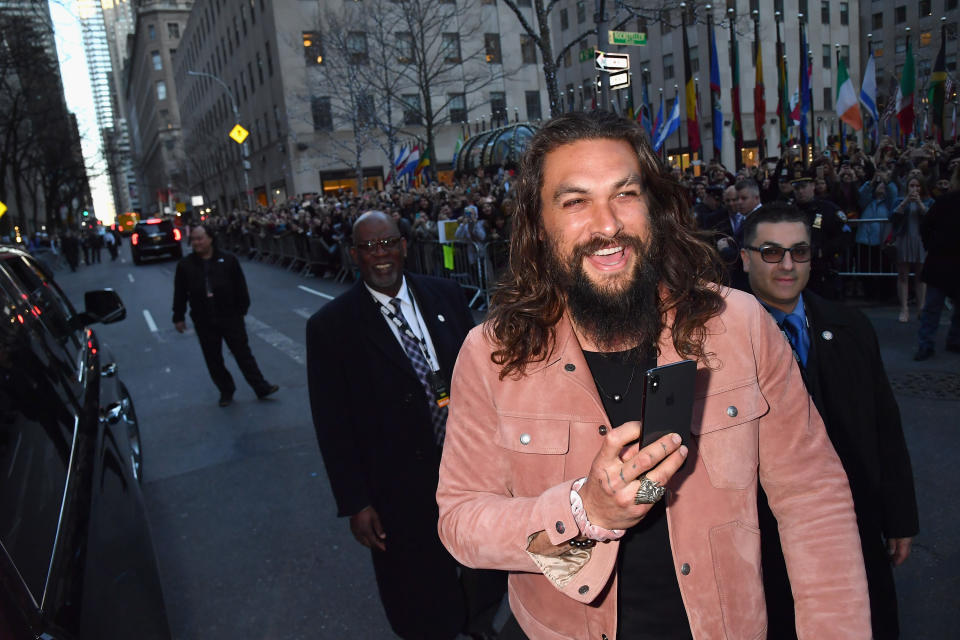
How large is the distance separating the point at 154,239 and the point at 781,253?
105 ft

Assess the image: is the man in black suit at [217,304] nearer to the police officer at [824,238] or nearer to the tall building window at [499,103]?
the police officer at [824,238]

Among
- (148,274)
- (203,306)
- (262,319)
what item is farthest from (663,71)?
(203,306)

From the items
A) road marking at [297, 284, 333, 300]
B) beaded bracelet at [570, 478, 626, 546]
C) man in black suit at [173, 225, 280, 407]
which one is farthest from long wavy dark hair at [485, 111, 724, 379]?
road marking at [297, 284, 333, 300]

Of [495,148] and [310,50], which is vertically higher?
[310,50]

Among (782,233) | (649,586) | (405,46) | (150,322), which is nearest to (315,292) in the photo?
(150,322)

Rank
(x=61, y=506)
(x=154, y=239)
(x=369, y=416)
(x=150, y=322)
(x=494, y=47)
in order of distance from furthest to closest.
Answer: (x=494, y=47) → (x=154, y=239) → (x=150, y=322) → (x=369, y=416) → (x=61, y=506)

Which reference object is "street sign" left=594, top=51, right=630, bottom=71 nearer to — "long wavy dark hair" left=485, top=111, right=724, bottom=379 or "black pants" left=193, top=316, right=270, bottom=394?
"black pants" left=193, top=316, right=270, bottom=394

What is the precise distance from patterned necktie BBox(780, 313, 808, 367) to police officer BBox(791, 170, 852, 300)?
13.4ft

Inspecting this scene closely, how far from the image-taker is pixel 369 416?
297 cm

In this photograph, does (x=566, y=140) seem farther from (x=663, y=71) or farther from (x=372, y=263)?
(x=663, y=71)

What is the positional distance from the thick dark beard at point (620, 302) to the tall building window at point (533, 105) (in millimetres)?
46487

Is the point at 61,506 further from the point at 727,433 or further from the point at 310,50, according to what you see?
the point at 310,50

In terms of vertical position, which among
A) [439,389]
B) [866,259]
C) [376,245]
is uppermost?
[376,245]

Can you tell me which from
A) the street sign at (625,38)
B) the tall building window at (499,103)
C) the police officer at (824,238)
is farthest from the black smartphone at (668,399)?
the tall building window at (499,103)
